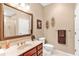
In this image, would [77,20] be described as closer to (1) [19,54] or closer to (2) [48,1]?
(2) [48,1]

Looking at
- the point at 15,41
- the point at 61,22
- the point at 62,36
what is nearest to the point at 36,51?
the point at 15,41

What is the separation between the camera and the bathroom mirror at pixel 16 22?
1.87 m

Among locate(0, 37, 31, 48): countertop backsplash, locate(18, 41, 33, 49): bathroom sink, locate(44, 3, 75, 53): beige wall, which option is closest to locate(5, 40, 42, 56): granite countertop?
locate(18, 41, 33, 49): bathroom sink

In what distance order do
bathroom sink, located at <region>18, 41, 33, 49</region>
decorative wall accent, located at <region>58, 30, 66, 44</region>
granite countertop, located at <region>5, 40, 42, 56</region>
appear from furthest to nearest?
1. bathroom sink, located at <region>18, 41, 33, 49</region>
2. decorative wall accent, located at <region>58, 30, 66, 44</region>
3. granite countertop, located at <region>5, 40, 42, 56</region>

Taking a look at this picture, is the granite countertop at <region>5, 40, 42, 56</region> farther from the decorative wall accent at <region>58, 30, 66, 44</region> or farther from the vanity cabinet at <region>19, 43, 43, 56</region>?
the decorative wall accent at <region>58, 30, 66, 44</region>

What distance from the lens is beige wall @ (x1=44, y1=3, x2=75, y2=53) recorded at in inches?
68.2

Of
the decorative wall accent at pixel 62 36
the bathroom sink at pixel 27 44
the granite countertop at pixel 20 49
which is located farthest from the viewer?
the bathroom sink at pixel 27 44

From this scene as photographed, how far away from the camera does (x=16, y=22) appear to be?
6.55ft

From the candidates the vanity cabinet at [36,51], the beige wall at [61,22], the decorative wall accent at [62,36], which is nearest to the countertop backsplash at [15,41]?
the vanity cabinet at [36,51]

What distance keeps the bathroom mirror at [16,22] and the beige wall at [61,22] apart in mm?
333

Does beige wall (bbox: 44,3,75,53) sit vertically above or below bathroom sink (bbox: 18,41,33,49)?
above

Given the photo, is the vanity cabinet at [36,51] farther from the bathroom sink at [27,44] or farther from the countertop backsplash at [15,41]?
the countertop backsplash at [15,41]

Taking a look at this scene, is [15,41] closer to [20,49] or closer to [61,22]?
[20,49]

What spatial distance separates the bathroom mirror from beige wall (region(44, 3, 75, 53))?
333 mm
